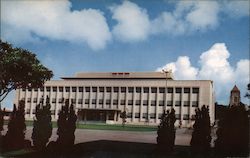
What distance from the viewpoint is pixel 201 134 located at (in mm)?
24172

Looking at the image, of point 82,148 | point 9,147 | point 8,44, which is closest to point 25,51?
point 8,44

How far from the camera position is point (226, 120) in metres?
23.9

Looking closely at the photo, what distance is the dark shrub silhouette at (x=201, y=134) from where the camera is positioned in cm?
2402

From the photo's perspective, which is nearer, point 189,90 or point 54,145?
point 54,145

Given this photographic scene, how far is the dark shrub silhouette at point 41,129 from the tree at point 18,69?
14992mm

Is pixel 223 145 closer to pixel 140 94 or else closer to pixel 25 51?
pixel 25 51

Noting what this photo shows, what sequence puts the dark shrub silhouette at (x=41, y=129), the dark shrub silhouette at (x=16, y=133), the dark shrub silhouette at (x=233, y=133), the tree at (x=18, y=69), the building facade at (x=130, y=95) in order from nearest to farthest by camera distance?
1. the dark shrub silhouette at (x=233, y=133)
2. the dark shrub silhouette at (x=41, y=129)
3. the dark shrub silhouette at (x=16, y=133)
4. the tree at (x=18, y=69)
5. the building facade at (x=130, y=95)

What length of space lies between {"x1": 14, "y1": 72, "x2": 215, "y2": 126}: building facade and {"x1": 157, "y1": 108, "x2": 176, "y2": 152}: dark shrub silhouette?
227 ft

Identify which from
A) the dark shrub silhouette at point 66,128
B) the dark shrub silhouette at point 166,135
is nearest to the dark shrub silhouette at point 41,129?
the dark shrub silhouette at point 66,128

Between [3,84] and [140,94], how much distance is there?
6072 centimetres

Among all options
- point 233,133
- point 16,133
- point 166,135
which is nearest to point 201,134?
point 233,133

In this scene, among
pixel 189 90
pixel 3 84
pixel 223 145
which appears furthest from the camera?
pixel 189 90

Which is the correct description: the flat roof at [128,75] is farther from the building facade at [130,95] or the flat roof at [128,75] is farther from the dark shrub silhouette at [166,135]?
the dark shrub silhouette at [166,135]

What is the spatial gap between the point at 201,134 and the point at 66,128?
932 cm
